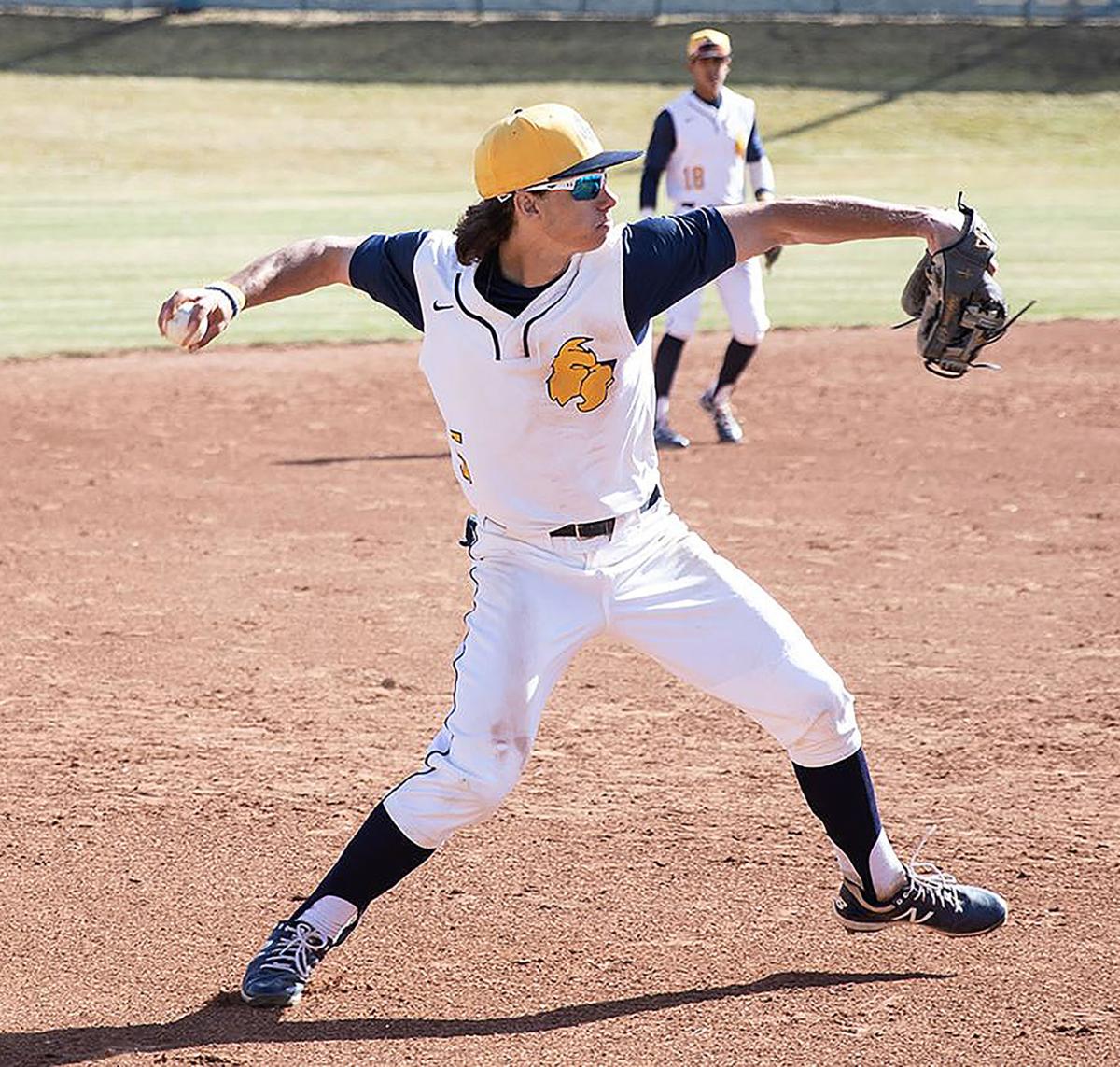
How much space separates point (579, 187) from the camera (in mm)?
4320

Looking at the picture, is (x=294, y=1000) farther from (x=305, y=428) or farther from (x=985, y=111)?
(x=985, y=111)

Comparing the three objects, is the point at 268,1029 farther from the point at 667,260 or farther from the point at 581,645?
the point at 667,260

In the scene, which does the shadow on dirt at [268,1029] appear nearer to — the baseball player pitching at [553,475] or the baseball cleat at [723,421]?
the baseball player pitching at [553,475]

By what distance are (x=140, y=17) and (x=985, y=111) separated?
1976 centimetres

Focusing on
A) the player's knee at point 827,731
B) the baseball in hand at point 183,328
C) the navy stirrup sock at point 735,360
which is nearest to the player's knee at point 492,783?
the player's knee at point 827,731

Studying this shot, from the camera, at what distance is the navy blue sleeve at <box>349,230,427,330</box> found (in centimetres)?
457

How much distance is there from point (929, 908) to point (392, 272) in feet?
7.30

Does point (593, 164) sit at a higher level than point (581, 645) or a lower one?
higher

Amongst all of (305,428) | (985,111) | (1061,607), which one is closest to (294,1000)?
(1061,607)

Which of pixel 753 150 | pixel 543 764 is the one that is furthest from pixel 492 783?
pixel 753 150

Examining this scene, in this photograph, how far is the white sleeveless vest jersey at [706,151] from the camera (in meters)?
11.5

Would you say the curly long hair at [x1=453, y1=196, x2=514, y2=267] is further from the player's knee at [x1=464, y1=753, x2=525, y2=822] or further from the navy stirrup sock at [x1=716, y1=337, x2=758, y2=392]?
the navy stirrup sock at [x1=716, y1=337, x2=758, y2=392]

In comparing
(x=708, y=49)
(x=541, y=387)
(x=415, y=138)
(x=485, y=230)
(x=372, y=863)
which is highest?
(x=708, y=49)

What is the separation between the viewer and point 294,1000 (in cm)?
446
